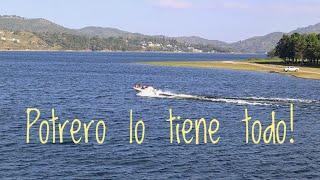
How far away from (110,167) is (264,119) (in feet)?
105

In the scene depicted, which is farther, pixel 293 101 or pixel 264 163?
pixel 293 101

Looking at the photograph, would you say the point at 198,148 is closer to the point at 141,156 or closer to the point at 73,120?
the point at 141,156

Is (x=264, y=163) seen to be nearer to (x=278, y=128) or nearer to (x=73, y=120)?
(x=278, y=128)

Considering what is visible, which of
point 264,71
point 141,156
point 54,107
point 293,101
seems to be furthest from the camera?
point 264,71

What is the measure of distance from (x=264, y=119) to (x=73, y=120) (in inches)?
931

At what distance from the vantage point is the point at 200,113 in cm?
7531

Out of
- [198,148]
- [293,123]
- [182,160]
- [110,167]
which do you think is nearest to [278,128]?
[293,123]

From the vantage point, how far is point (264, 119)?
71.1 metres

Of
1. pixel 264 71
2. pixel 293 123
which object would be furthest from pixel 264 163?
pixel 264 71

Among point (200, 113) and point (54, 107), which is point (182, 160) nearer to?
point (200, 113)

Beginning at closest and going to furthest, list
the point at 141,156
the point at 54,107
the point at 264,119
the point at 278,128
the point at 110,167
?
the point at 110,167 → the point at 141,156 → the point at 278,128 → the point at 264,119 → the point at 54,107

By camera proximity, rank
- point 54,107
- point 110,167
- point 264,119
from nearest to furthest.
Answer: point 110,167 < point 264,119 < point 54,107

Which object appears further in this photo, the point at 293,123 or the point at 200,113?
the point at 200,113

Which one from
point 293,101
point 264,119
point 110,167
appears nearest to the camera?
point 110,167
